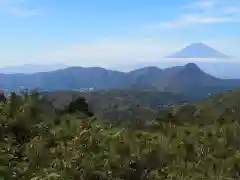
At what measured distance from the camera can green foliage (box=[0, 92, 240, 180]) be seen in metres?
6.92

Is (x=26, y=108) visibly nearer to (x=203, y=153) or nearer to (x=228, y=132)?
(x=203, y=153)

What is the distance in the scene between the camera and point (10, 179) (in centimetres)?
636

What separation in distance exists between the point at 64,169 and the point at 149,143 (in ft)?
6.85

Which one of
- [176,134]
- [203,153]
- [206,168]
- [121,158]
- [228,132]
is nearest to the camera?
[121,158]

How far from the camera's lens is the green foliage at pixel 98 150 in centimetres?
692

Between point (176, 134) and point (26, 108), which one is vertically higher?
point (26, 108)

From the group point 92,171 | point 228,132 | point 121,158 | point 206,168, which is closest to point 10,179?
point 92,171

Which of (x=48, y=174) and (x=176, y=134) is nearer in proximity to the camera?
(x=48, y=174)

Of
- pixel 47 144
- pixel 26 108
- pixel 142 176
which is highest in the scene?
pixel 26 108

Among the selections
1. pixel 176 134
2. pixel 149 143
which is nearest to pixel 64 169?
pixel 149 143

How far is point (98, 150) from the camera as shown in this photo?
754 centimetres

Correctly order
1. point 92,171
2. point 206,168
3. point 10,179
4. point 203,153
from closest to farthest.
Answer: point 10,179 < point 92,171 < point 206,168 < point 203,153

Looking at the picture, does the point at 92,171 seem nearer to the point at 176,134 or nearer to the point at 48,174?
the point at 48,174

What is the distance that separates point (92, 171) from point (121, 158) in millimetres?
741
